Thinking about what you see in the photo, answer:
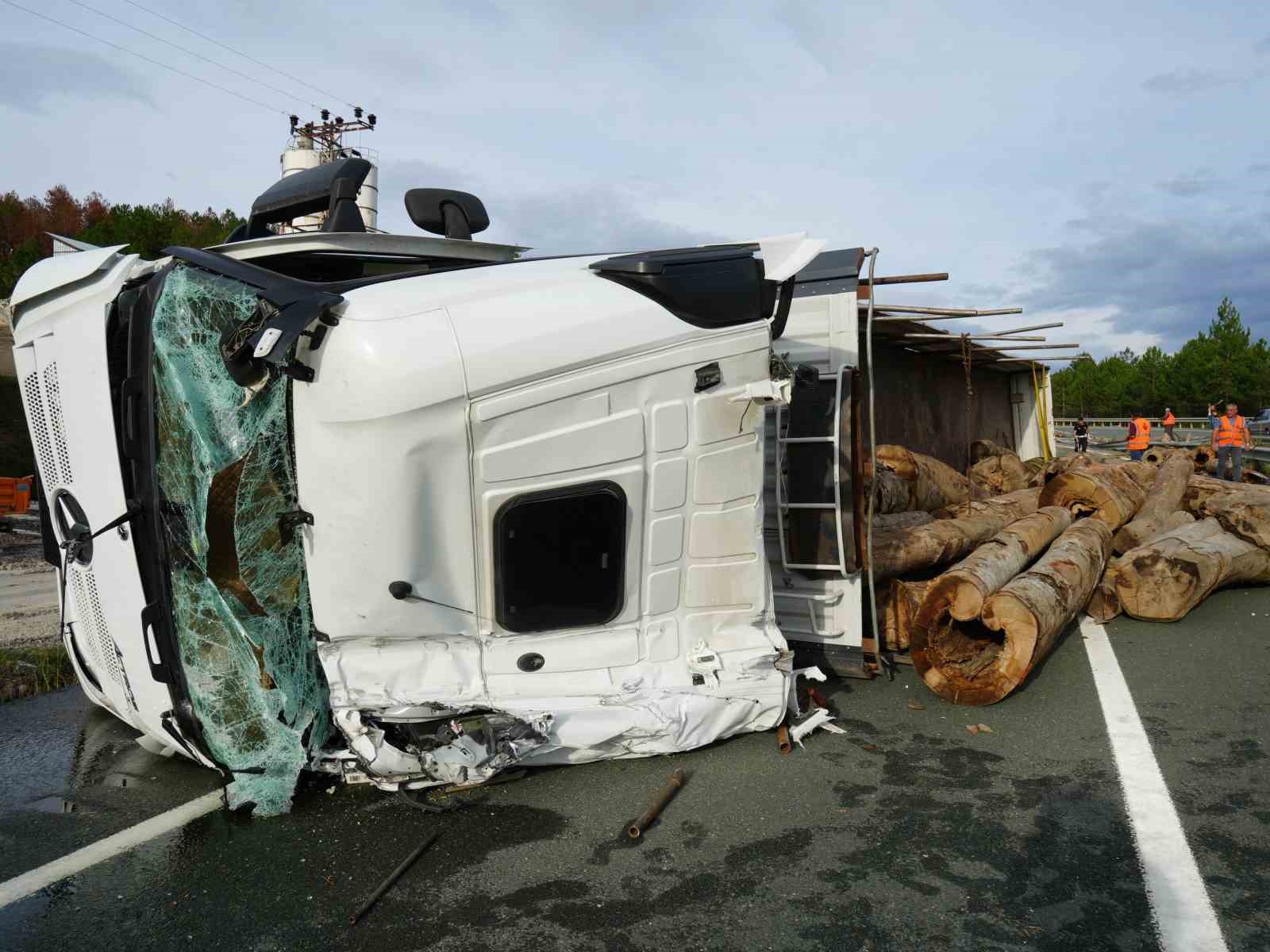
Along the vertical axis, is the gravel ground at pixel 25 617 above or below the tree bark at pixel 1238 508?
below

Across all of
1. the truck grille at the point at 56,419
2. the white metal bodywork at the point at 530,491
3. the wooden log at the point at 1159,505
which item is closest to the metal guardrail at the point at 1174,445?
the wooden log at the point at 1159,505

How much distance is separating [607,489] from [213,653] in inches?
67.1

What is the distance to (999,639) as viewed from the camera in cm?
537

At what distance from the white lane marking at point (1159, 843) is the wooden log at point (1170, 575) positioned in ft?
5.95

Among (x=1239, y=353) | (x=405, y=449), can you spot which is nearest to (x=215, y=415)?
(x=405, y=449)

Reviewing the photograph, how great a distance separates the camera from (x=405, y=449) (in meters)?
3.40

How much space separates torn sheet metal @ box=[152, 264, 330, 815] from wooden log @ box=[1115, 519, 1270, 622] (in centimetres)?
582

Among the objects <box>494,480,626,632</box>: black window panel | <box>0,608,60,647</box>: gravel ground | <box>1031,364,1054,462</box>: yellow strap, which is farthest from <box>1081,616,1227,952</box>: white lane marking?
<box>1031,364,1054,462</box>: yellow strap

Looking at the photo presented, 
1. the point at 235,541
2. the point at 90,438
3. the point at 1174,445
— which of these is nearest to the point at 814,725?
the point at 235,541

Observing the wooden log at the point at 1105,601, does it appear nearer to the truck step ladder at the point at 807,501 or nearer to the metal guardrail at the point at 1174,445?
the truck step ladder at the point at 807,501

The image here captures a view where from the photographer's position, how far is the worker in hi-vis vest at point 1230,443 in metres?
15.6

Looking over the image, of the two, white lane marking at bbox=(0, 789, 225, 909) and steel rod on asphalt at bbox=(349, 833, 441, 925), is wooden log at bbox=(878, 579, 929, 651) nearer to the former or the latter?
steel rod on asphalt at bbox=(349, 833, 441, 925)

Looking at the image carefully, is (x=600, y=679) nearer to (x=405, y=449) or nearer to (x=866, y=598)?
(x=405, y=449)

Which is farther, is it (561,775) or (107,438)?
(561,775)
